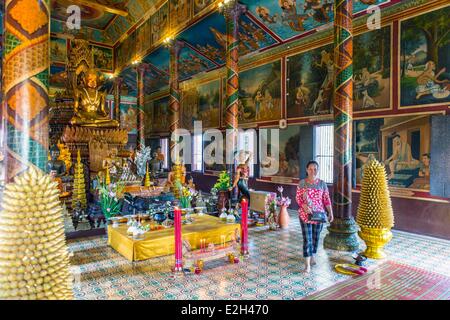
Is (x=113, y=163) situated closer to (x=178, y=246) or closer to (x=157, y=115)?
(x=178, y=246)

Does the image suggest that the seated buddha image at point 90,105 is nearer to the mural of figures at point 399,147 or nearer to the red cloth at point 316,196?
the red cloth at point 316,196

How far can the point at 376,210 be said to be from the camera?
14.9ft

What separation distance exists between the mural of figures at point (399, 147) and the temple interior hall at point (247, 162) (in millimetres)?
32

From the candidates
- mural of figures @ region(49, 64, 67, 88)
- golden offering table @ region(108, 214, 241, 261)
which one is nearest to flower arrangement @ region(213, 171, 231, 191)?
golden offering table @ region(108, 214, 241, 261)

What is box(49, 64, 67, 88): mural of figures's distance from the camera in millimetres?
15477

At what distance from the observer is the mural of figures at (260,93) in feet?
34.0

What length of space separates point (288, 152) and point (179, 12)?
639 cm

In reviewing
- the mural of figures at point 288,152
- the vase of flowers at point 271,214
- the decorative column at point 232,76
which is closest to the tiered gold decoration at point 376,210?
the vase of flowers at point 271,214

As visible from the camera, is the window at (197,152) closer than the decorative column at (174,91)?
No

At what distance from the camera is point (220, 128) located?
13.2 m

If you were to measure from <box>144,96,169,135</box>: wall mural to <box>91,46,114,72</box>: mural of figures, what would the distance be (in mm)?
3440

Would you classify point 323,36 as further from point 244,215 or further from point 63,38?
point 63,38

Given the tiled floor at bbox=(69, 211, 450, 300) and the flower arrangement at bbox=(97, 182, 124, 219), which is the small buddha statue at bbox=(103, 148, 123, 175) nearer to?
the flower arrangement at bbox=(97, 182, 124, 219)

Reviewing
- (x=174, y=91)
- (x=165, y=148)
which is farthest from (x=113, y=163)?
(x=165, y=148)
